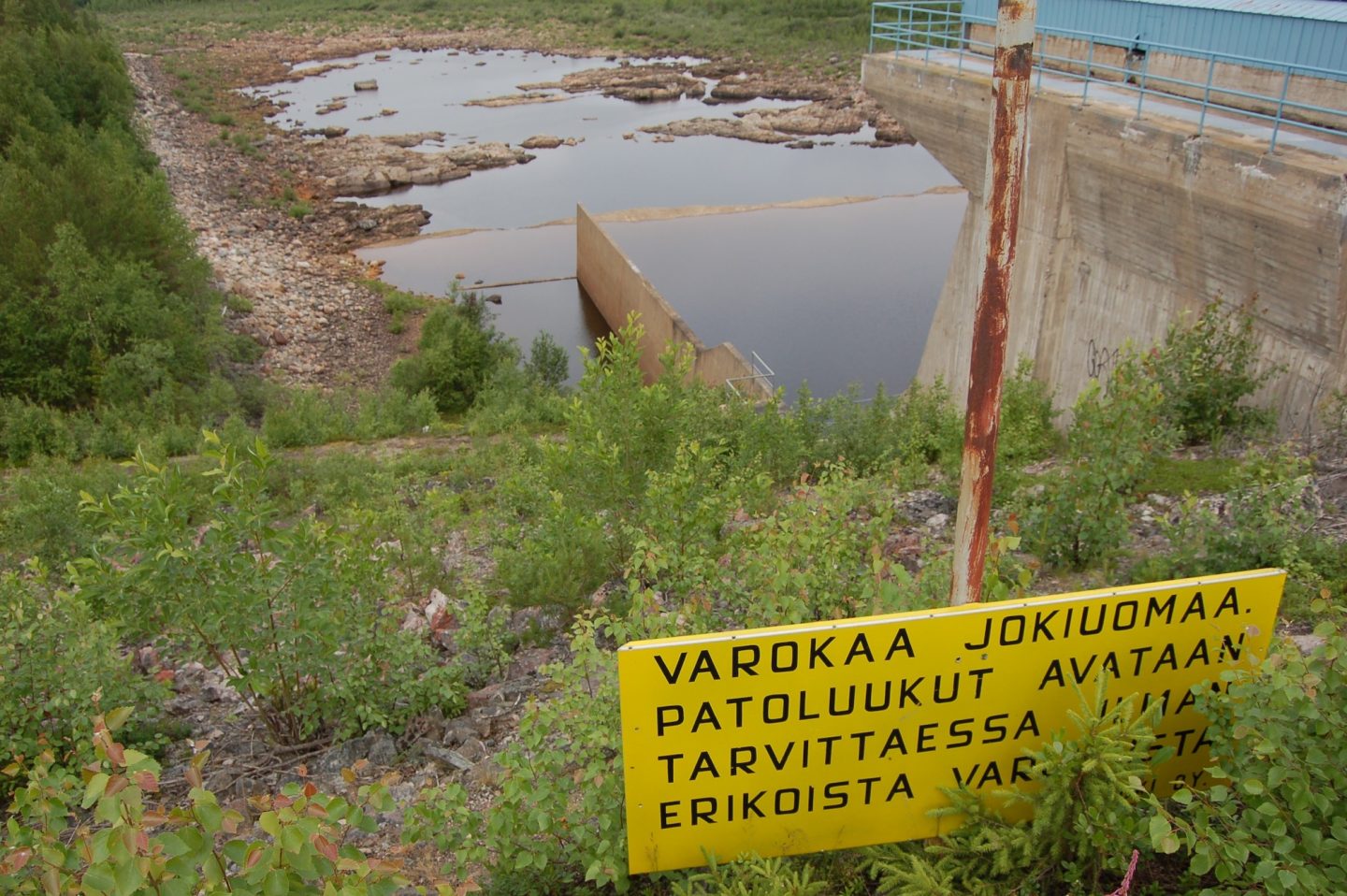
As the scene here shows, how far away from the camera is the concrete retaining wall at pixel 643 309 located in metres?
19.2

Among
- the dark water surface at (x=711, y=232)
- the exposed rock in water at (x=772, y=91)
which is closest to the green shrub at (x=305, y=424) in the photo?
the dark water surface at (x=711, y=232)

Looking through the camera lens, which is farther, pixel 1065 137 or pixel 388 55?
pixel 388 55

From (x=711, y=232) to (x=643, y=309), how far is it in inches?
468

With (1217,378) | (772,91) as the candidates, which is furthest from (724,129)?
(1217,378)

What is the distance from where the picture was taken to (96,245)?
1933 cm

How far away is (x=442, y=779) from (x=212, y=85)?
188 ft

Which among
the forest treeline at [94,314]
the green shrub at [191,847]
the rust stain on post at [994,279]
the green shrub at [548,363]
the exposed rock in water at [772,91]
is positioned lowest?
the green shrub at [548,363]

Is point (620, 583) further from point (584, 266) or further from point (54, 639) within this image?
point (584, 266)

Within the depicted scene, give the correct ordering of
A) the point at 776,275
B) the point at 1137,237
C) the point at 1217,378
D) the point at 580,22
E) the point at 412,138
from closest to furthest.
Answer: the point at 1217,378, the point at 1137,237, the point at 776,275, the point at 412,138, the point at 580,22

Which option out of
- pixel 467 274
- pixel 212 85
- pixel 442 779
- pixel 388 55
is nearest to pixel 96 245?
pixel 467 274

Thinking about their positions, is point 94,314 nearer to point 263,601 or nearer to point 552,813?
point 263,601

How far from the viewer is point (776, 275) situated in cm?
3114

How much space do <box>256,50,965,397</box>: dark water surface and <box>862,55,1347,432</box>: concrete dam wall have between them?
→ 28.2 feet

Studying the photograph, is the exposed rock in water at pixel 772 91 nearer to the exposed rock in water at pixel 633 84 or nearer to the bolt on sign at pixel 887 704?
the exposed rock in water at pixel 633 84
